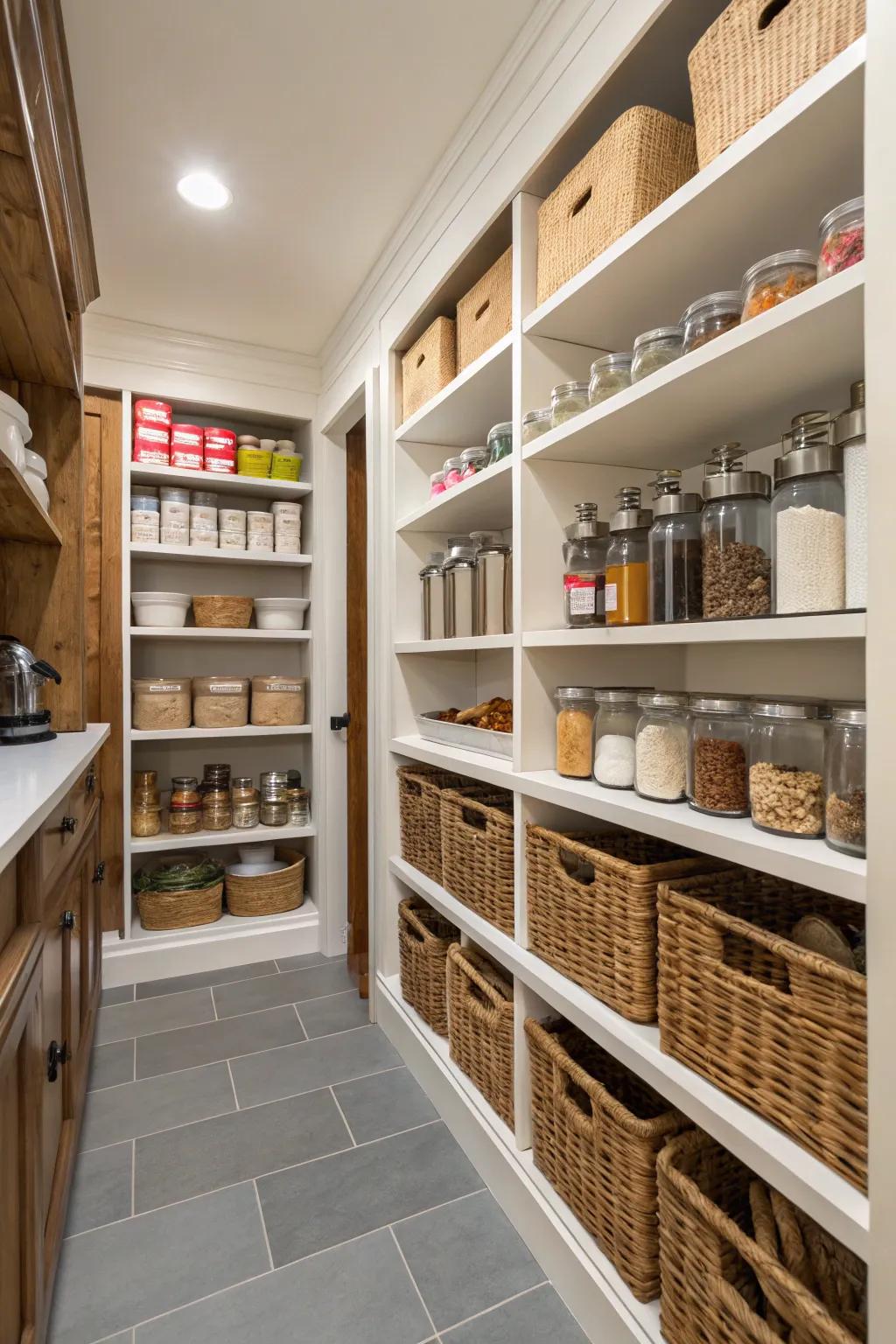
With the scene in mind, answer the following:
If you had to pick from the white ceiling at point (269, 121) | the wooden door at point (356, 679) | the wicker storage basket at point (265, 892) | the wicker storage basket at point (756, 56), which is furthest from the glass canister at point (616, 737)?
the wicker storage basket at point (265, 892)

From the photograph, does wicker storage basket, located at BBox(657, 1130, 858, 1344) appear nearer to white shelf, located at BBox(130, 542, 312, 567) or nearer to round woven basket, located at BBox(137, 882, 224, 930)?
round woven basket, located at BBox(137, 882, 224, 930)

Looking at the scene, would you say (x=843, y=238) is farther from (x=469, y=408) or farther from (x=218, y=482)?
(x=218, y=482)

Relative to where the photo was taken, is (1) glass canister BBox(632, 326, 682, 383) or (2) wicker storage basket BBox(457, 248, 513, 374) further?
(2) wicker storage basket BBox(457, 248, 513, 374)

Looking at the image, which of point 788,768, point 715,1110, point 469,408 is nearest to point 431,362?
point 469,408

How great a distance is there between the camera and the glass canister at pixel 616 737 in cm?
133

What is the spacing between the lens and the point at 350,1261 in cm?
145

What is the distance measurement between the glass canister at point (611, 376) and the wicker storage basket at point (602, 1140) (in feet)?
4.18

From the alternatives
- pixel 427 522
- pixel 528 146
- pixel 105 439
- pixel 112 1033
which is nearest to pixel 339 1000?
pixel 112 1033

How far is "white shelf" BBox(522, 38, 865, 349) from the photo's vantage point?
0.90 meters

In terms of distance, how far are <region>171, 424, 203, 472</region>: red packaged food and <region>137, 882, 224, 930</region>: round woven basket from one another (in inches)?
69.4

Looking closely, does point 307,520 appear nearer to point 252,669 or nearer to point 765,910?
point 252,669

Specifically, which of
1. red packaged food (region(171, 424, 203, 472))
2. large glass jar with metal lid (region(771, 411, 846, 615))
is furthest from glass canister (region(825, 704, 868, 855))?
red packaged food (region(171, 424, 203, 472))

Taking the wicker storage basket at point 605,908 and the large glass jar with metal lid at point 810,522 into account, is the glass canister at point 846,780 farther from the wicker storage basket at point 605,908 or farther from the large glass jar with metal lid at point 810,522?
the wicker storage basket at point 605,908

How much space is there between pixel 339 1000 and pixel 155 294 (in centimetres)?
268
